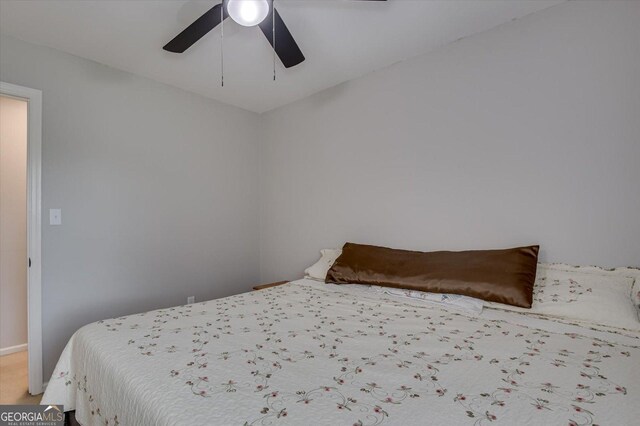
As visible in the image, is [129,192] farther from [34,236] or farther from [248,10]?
[248,10]

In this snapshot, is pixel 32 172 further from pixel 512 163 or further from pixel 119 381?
pixel 512 163

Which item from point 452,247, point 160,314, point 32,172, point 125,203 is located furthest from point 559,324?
point 32,172

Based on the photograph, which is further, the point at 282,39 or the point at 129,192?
the point at 129,192

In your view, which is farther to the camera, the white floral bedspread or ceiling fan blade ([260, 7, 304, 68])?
ceiling fan blade ([260, 7, 304, 68])

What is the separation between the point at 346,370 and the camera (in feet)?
3.45

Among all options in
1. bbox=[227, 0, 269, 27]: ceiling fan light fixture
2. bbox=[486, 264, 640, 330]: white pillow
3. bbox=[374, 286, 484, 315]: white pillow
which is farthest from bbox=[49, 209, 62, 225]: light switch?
bbox=[486, 264, 640, 330]: white pillow

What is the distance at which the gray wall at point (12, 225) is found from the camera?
2.77 m

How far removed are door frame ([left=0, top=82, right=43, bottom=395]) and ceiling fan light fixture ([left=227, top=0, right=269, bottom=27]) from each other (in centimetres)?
170

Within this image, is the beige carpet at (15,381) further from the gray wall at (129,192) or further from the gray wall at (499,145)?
the gray wall at (499,145)

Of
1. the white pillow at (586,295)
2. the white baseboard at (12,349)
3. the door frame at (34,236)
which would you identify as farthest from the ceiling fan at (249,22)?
the white baseboard at (12,349)

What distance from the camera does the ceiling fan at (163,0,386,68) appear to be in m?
1.35

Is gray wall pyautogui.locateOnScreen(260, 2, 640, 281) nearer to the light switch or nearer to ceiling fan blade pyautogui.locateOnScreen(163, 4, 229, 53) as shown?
ceiling fan blade pyautogui.locateOnScreen(163, 4, 229, 53)

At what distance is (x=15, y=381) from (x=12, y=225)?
1.41m

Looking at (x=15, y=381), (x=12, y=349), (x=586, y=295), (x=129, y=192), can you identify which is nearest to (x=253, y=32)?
(x=129, y=192)
